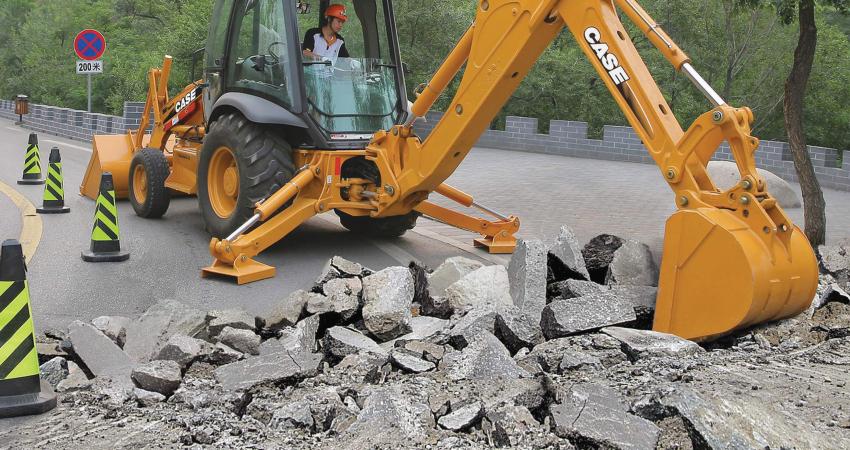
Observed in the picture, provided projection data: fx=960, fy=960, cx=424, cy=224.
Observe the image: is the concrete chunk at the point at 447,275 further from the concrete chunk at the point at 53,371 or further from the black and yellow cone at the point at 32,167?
the black and yellow cone at the point at 32,167

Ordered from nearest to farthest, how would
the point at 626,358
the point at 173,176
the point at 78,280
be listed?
1. the point at 626,358
2. the point at 78,280
3. the point at 173,176

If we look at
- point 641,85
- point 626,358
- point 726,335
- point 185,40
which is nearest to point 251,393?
point 626,358

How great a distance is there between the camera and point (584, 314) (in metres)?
5.97

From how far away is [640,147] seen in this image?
20.8 m

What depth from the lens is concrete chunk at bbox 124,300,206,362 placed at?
19.6ft

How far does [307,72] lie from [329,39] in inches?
19.6

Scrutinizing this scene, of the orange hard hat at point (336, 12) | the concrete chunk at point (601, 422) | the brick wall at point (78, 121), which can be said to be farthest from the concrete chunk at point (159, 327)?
the brick wall at point (78, 121)

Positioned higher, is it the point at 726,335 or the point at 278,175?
the point at 278,175

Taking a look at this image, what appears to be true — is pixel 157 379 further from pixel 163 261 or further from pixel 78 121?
pixel 78 121

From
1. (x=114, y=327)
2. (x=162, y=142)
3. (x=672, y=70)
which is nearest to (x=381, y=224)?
(x=162, y=142)

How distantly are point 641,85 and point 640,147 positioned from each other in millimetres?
14859

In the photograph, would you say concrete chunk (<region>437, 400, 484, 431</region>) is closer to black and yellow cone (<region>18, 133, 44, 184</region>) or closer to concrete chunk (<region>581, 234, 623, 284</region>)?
concrete chunk (<region>581, 234, 623, 284</region>)

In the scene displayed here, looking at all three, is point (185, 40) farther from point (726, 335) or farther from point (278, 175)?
point (726, 335)

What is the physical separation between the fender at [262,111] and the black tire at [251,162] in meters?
0.16
